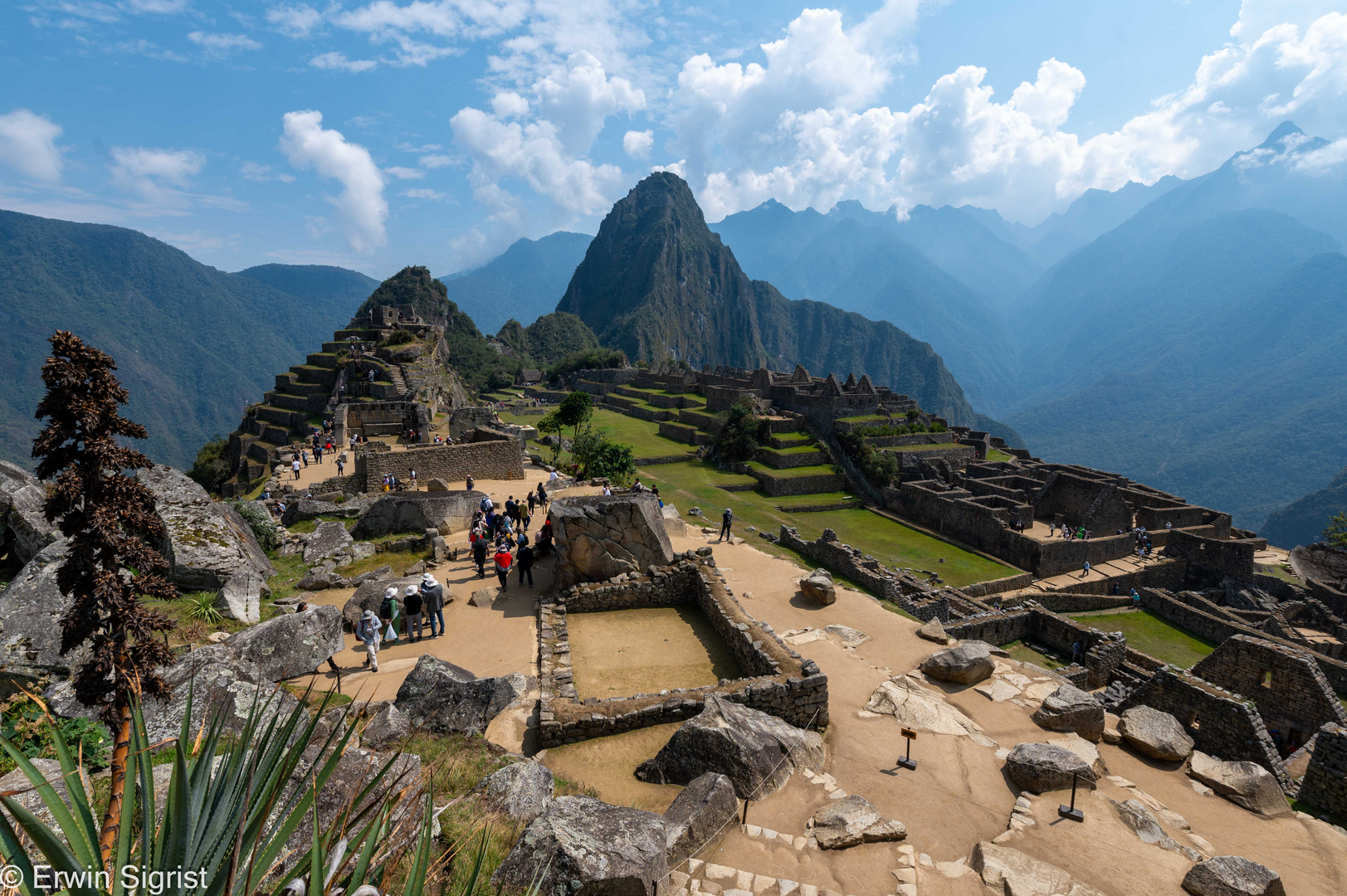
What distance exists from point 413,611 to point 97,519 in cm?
614

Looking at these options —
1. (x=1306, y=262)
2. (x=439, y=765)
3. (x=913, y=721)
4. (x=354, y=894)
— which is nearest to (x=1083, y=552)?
(x=913, y=721)

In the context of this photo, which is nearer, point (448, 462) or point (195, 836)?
point (195, 836)

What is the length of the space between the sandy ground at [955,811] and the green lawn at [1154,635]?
15111 mm

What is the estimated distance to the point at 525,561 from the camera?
39.1 feet

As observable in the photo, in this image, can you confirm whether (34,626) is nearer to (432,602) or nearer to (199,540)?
(199,540)

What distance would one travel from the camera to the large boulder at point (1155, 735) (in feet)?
29.7

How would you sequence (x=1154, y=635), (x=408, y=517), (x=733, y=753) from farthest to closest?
(x=1154, y=635), (x=408, y=517), (x=733, y=753)

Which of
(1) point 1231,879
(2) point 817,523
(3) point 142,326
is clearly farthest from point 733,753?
(3) point 142,326

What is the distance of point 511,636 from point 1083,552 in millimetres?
29660

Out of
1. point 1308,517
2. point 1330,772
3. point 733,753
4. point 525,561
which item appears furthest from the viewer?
point 1308,517

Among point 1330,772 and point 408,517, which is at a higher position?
point 408,517

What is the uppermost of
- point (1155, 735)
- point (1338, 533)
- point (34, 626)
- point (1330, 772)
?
point (34, 626)

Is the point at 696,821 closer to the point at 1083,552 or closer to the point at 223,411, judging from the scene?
the point at 1083,552

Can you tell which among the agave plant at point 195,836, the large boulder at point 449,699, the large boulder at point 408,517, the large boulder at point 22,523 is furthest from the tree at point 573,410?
the agave plant at point 195,836
